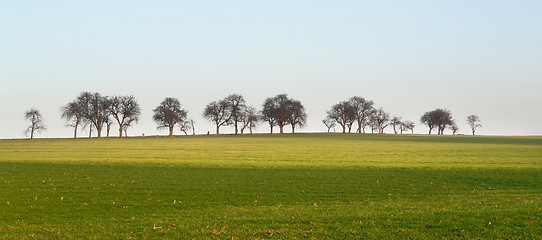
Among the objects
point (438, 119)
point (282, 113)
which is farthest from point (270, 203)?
point (438, 119)

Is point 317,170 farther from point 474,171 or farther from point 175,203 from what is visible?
point 175,203

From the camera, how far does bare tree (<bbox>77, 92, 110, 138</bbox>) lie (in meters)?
111

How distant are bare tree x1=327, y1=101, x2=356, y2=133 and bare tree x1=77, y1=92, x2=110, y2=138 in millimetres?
63714

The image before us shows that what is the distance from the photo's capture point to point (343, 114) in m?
136

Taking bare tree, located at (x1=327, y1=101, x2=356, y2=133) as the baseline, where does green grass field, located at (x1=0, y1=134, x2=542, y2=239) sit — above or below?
below

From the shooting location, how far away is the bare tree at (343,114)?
134125mm

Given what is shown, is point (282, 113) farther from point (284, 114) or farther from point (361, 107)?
point (361, 107)

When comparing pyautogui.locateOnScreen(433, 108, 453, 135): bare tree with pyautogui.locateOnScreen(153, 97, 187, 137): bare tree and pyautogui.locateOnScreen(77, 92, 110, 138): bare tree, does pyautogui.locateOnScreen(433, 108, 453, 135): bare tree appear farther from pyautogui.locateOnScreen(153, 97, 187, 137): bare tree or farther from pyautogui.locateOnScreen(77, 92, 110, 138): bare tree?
pyautogui.locateOnScreen(77, 92, 110, 138): bare tree

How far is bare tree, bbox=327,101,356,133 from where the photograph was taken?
440 feet

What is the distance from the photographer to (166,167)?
103ft

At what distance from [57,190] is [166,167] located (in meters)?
11.3

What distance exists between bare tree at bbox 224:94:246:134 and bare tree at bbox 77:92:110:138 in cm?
3167

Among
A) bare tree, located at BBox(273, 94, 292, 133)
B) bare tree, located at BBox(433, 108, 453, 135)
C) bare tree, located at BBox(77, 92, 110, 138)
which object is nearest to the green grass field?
bare tree, located at BBox(77, 92, 110, 138)

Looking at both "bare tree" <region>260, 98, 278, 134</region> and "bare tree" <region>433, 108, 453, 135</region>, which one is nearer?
"bare tree" <region>260, 98, 278, 134</region>
